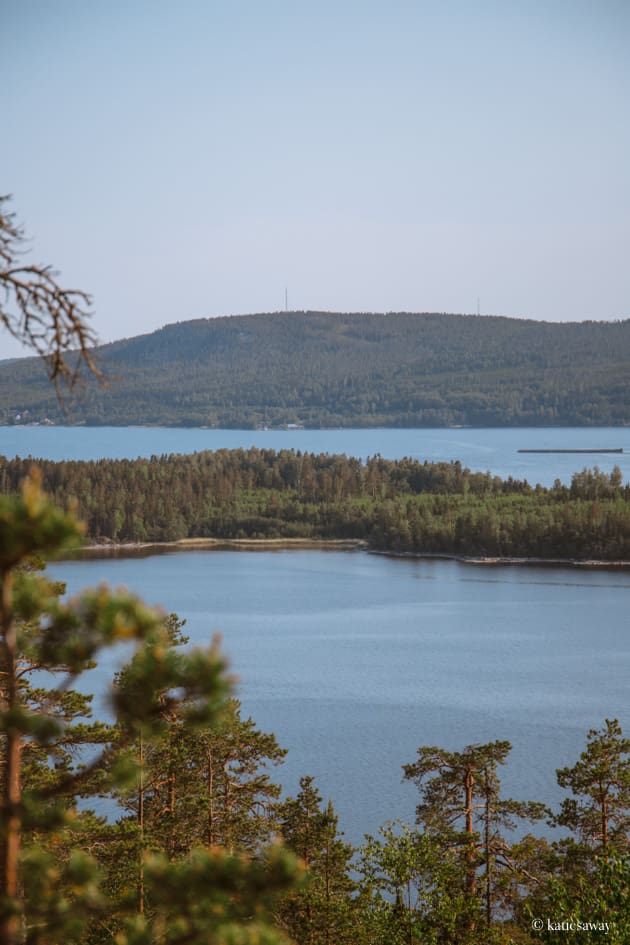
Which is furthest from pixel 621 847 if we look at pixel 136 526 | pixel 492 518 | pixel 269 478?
pixel 269 478

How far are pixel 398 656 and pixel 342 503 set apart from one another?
50.7 metres

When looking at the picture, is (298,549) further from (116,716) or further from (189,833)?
(116,716)

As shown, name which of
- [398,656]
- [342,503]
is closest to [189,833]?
[398,656]

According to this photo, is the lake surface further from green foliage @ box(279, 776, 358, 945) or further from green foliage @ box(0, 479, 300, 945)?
green foliage @ box(0, 479, 300, 945)

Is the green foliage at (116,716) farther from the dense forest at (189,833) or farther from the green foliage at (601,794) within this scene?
the green foliage at (601,794)

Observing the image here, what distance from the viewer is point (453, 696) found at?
1495 inches

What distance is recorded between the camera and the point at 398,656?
45656 mm

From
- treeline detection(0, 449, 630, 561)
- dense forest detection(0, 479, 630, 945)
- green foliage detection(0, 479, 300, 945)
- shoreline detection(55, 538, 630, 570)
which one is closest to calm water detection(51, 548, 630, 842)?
shoreline detection(55, 538, 630, 570)

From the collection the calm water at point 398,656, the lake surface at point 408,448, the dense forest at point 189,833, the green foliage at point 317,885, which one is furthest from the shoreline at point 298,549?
the green foliage at point 317,885

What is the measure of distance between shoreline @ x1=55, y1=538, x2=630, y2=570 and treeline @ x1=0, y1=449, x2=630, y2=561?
2.27 ft

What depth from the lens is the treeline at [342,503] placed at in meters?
79.9

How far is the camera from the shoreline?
3044 inches

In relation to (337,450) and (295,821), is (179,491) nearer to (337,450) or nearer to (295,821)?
(337,450)

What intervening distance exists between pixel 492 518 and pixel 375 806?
57.5 metres
